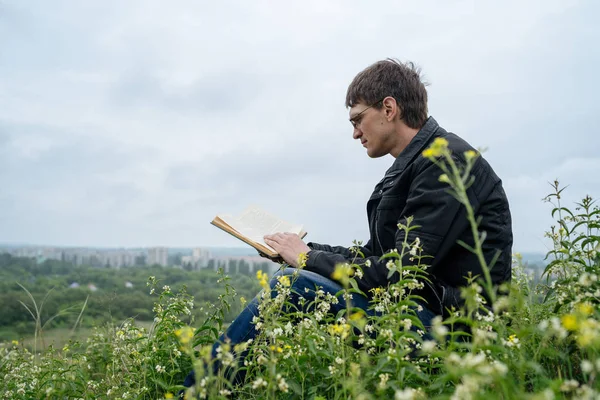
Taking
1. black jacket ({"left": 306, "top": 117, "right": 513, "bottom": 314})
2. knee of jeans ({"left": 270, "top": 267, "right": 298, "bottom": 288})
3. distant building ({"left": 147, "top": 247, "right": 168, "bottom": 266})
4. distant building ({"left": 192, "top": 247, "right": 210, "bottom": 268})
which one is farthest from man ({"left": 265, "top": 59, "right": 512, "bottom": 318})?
distant building ({"left": 147, "top": 247, "right": 168, "bottom": 266})

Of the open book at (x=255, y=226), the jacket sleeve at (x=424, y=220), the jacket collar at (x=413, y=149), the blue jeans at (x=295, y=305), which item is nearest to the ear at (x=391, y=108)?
the jacket collar at (x=413, y=149)

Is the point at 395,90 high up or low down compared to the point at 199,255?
up

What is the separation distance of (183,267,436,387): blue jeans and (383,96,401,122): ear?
1280mm

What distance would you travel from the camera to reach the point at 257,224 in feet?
12.2

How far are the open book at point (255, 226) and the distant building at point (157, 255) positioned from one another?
43.9 ft

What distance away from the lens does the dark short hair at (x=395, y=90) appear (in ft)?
12.3

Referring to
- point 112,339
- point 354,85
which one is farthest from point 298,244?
point 112,339

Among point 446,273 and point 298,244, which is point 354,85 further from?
point 446,273

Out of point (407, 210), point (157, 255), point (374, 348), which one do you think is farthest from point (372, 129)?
point (157, 255)

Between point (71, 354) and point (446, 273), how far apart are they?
3077 millimetres

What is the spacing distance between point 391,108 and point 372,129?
0.20m

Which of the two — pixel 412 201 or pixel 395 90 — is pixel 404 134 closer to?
pixel 395 90

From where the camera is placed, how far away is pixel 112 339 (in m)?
4.54

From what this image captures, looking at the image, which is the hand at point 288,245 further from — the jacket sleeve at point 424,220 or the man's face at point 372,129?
the man's face at point 372,129
